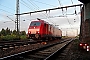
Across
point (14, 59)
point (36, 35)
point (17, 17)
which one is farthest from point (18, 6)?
Result: point (14, 59)

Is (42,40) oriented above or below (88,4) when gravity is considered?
below

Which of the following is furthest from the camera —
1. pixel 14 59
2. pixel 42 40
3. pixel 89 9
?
pixel 42 40

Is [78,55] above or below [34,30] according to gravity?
below

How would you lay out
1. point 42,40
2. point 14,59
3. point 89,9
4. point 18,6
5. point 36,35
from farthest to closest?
point 18,6 → point 42,40 → point 36,35 → point 89,9 → point 14,59

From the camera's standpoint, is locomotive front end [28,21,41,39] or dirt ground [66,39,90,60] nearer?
dirt ground [66,39,90,60]

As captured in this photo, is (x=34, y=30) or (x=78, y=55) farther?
(x=34, y=30)

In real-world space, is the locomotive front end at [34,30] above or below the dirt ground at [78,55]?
above

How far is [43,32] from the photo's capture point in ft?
82.2

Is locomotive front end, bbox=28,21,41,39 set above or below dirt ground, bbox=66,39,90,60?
above

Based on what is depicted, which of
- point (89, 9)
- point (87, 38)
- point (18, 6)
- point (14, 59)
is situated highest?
point (18, 6)

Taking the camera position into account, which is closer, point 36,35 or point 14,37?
point 36,35

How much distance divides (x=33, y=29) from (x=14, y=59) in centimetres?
1639

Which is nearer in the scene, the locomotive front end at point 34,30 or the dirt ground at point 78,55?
the dirt ground at point 78,55

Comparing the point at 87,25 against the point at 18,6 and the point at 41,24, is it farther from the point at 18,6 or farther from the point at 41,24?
the point at 18,6
